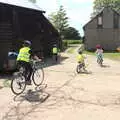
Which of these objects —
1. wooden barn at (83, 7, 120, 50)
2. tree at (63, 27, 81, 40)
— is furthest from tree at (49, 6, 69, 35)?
wooden barn at (83, 7, 120, 50)

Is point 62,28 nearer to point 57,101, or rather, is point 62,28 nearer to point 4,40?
point 4,40

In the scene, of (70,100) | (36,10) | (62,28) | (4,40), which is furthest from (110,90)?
(62,28)

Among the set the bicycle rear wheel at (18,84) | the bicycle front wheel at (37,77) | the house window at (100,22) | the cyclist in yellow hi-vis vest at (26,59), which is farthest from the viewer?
the house window at (100,22)

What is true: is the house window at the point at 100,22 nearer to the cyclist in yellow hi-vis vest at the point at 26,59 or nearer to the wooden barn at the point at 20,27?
the wooden barn at the point at 20,27

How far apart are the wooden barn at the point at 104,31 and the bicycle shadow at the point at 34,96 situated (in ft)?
175

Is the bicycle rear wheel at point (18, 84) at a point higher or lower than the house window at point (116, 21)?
lower

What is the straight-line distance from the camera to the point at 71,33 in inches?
5197

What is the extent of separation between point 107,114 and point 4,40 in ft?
47.4


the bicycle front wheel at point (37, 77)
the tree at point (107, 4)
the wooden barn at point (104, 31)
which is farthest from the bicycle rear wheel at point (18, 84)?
the tree at point (107, 4)

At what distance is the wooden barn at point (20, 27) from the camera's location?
75.8 ft

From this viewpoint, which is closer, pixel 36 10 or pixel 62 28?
pixel 36 10

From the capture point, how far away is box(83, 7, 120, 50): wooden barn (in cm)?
6638

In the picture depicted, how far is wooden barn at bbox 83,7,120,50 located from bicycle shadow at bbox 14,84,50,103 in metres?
53.3

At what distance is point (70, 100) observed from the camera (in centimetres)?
1177
